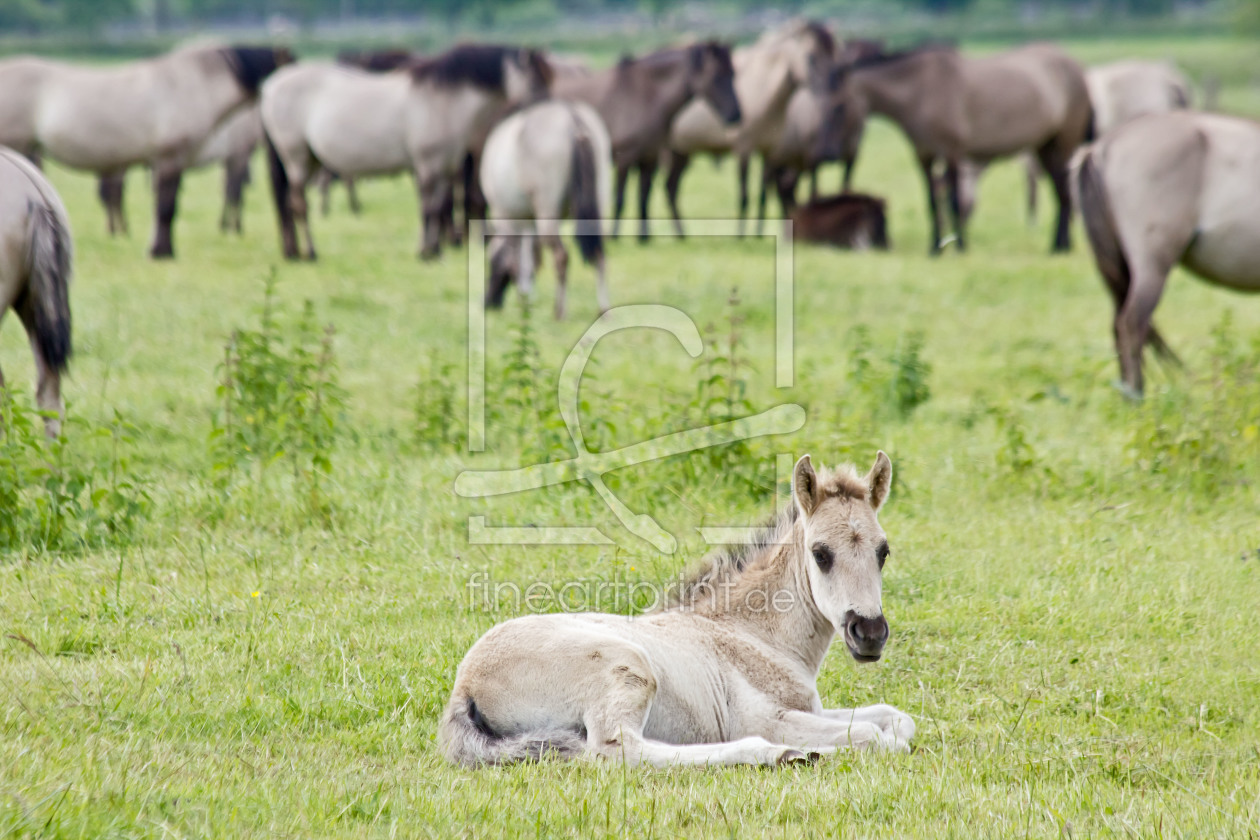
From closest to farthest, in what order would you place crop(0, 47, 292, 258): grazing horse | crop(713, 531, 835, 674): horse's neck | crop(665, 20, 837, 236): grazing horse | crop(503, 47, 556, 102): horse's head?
crop(713, 531, 835, 674): horse's neck, crop(0, 47, 292, 258): grazing horse, crop(503, 47, 556, 102): horse's head, crop(665, 20, 837, 236): grazing horse

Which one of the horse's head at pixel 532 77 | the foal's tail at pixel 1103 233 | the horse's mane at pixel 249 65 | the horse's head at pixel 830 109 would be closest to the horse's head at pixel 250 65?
the horse's mane at pixel 249 65

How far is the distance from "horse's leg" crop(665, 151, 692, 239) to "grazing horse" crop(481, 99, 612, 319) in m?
6.13

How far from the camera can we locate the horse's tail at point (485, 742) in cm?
409

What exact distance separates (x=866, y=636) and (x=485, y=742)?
1290mm

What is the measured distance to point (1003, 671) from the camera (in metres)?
5.16

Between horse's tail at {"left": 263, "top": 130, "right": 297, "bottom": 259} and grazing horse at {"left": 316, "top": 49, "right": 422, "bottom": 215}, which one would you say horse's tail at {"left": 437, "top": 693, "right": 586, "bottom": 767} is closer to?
horse's tail at {"left": 263, "top": 130, "right": 297, "bottom": 259}

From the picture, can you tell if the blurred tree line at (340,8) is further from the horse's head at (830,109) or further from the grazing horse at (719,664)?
the grazing horse at (719,664)

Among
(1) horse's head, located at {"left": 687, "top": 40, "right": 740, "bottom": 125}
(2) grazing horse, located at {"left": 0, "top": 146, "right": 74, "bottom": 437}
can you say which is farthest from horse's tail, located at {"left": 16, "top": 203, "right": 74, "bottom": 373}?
(1) horse's head, located at {"left": 687, "top": 40, "right": 740, "bottom": 125}

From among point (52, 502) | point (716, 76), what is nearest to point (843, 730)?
point (52, 502)

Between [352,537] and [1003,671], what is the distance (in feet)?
10.7

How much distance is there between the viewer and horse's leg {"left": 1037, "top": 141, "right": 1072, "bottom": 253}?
17.9 meters

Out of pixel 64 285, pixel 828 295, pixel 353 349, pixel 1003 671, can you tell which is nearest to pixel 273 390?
pixel 64 285

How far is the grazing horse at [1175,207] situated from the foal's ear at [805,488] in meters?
5.92

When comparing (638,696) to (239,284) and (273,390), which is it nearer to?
(273,390)
